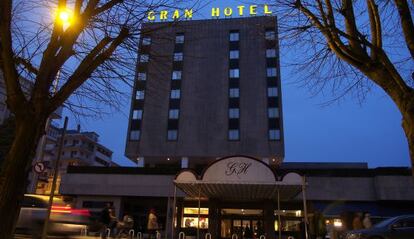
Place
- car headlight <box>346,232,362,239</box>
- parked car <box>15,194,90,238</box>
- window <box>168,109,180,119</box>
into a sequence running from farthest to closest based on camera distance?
1. window <box>168,109,180,119</box>
2. car headlight <box>346,232,362,239</box>
3. parked car <box>15,194,90,238</box>

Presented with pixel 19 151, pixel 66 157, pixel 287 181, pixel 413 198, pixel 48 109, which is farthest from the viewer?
pixel 66 157

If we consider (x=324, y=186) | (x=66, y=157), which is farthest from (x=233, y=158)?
(x=66, y=157)

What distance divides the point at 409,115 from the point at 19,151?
5.59 metres

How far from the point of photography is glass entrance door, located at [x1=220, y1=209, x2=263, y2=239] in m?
33.2

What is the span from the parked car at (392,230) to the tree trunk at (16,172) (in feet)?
43.0

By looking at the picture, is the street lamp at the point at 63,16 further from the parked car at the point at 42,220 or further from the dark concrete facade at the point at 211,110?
the dark concrete facade at the point at 211,110

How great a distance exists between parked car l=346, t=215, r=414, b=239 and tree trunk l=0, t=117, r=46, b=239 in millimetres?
13115

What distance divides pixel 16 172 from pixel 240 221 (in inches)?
1170

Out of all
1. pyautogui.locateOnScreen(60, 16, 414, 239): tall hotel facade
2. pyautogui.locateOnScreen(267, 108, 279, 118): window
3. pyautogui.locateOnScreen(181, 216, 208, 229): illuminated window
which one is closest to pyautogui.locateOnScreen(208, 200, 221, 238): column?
pyautogui.locateOnScreen(60, 16, 414, 239): tall hotel facade

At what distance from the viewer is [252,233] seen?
102 ft

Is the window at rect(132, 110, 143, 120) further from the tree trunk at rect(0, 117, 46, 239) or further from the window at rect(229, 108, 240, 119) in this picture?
the tree trunk at rect(0, 117, 46, 239)

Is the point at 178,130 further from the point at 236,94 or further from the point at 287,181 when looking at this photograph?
the point at 287,181

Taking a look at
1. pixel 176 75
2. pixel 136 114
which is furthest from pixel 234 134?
pixel 136 114

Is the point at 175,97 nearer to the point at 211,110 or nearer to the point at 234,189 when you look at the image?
the point at 211,110
